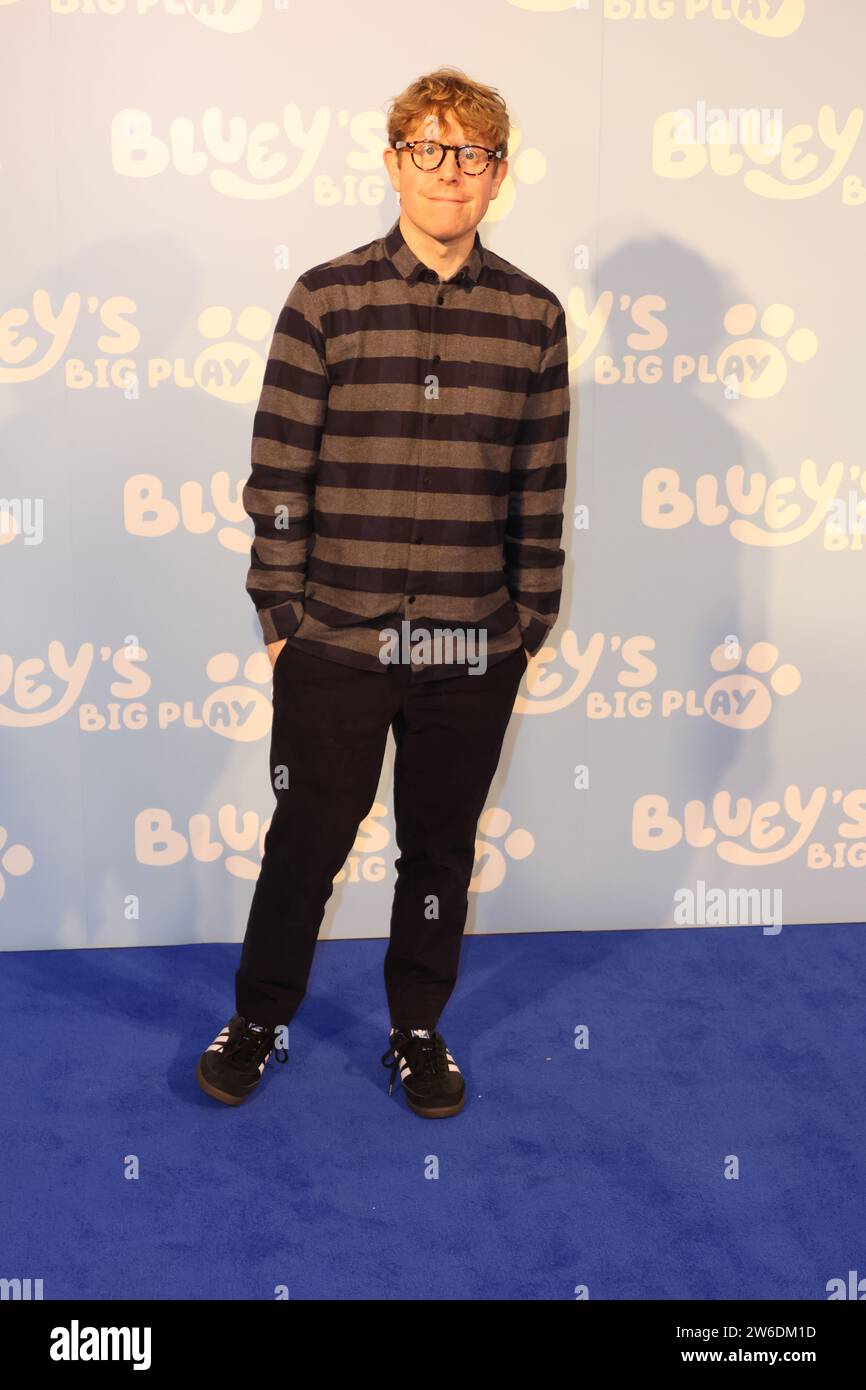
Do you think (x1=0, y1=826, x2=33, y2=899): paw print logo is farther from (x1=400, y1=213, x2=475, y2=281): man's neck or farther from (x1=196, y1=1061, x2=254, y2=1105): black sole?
(x1=400, y1=213, x2=475, y2=281): man's neck

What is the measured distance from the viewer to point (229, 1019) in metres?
2.63

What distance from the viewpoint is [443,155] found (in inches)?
81.8

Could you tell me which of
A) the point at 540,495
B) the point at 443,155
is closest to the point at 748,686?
the point at 540,495

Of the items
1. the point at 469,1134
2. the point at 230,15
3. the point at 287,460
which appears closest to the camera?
the point at 287,460

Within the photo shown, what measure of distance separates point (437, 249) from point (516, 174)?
71cm

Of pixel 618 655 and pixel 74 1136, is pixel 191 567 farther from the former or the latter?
pixel 74 1136

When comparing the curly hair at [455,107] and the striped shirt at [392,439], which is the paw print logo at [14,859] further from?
the curly hair at [455,107]

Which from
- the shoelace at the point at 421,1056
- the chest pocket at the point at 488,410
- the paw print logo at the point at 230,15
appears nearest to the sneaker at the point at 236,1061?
the shoelace at the point at 421,1056

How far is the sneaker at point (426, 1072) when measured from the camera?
7.75ft

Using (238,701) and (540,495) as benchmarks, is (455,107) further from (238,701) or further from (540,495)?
(238,701)

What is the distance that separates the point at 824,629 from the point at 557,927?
94 cm

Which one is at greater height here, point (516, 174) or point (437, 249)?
point (516, 174)

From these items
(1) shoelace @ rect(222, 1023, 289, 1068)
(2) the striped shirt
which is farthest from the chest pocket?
(1) shoelace @ rect(222, 1023, 289, 1068)
